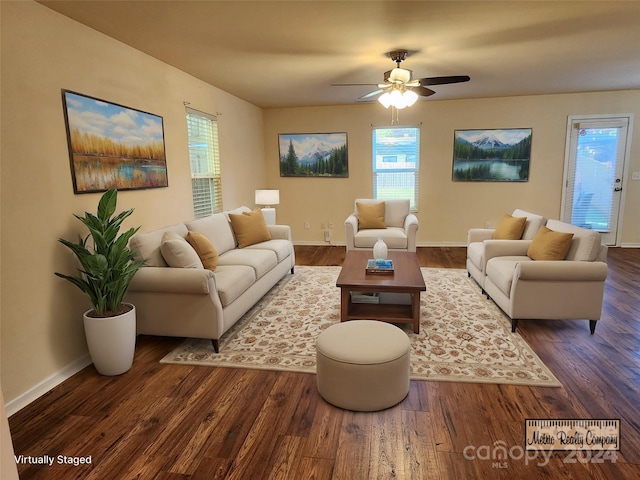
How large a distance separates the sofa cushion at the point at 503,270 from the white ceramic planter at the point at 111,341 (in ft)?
9.72

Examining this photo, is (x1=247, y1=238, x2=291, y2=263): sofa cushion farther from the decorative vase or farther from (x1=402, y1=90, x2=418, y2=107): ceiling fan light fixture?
(x1=402, y1=90, x2=418, y2=107): ceiling fan light fixture

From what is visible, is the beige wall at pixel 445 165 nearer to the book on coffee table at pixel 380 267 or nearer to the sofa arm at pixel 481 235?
the sofa arm at pixel 481 235

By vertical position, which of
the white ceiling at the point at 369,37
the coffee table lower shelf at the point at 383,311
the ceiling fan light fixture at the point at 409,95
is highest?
the white ceiling at the point at 369,37

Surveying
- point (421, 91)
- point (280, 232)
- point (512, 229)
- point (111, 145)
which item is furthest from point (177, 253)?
point (512, 229)

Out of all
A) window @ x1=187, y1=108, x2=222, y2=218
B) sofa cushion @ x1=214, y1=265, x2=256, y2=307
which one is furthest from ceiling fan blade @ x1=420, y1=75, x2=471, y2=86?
window @ x1=187, y1=108, x2=222, y2=218

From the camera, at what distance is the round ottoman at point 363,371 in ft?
7.09

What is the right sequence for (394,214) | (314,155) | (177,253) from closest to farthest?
(177,253)
(394,214)
(314,155)

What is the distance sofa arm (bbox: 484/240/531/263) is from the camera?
3.99 m

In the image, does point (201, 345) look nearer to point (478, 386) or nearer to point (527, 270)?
point (478, 386)

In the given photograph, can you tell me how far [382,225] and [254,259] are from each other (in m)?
2.40

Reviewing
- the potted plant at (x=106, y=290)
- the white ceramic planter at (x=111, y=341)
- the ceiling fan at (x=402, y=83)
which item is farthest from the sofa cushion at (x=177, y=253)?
the ceiling fan at (x=402, y=83)

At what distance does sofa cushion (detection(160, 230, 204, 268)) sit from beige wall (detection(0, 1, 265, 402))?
575mm

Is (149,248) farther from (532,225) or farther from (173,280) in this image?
(532,225)

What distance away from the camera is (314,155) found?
6.86 metres
